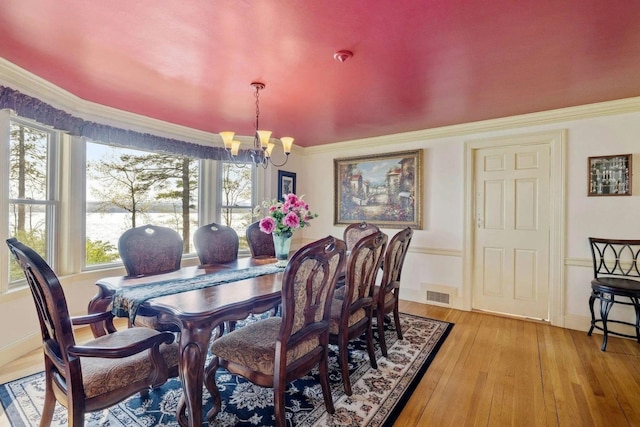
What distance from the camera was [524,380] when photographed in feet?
7.31

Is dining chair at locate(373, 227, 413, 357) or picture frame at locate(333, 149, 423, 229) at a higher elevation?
picture frame at locate(333, 149, 423, 229)

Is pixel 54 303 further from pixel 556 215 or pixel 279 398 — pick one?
pixel 556 215

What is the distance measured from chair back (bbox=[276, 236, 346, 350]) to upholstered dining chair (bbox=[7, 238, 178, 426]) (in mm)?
638

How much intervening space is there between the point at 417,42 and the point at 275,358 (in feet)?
6.70

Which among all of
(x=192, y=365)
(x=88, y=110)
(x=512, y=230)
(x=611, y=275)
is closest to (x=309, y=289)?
(x=192, y=365)

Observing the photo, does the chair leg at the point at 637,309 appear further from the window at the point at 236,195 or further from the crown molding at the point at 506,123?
the window at the point at 236,195

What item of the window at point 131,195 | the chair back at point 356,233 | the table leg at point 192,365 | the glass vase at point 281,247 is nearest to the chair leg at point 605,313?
the chair back at point 356,233

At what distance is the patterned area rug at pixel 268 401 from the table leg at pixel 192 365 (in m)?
0.37

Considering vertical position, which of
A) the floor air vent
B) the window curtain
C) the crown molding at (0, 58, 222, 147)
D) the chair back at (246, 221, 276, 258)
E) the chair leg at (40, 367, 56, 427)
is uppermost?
the crown molding at (0, 58, 222, 147)

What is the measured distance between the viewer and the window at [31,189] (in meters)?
2.63

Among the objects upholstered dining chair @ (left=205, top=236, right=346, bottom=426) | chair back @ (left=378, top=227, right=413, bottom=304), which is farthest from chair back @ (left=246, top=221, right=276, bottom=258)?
upholstered dining chair @ (left=205, top=236, right=346, bottom=426)

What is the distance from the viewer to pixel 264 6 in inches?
62.9

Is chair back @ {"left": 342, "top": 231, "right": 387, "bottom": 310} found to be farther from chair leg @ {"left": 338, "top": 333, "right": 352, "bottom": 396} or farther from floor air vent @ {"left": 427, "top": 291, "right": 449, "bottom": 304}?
floor air vent @ {"left": 427, "top": 291, "right": 449, "bottom": 304}

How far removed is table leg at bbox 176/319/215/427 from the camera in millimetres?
1479
